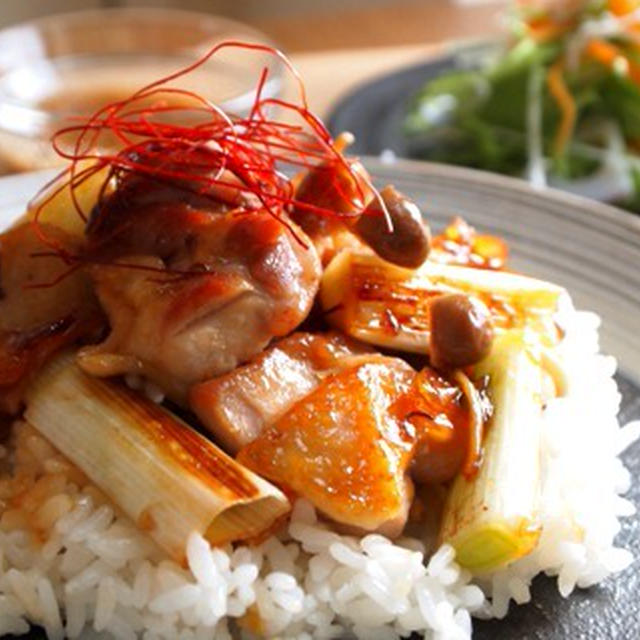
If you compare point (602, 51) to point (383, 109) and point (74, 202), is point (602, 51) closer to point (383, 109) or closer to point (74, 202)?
point (383, 109)

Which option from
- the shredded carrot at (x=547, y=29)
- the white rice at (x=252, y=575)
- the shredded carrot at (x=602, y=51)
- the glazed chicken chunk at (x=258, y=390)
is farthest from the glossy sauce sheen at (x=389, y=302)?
the shredded carrot at (x=547, y=29)

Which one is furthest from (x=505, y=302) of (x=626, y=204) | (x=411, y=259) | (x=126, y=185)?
(x=626, y=204)

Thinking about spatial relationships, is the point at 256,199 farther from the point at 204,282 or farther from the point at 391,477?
the point at 391,477

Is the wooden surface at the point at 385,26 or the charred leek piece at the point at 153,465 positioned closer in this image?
the charred leek piece at the point at 153,465

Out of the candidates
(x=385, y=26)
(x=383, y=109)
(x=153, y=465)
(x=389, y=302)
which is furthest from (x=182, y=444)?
(x=385, y=26)

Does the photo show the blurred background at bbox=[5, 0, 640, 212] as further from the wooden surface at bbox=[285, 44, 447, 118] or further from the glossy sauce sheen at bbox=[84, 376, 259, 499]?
the glossy sauce sheen at bbox=[84, 376, 259, 499]

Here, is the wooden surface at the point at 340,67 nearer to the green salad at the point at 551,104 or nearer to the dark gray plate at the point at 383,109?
the dark gray plate at the point at 383,109
